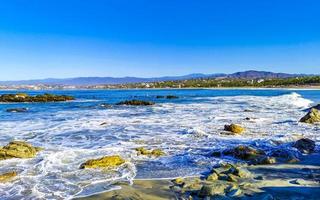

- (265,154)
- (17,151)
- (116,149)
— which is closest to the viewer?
(265,154)

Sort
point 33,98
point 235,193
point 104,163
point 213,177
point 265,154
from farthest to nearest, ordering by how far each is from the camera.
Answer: point 33,98
point 265,154
point 104,163
point 213,177
point 235,193

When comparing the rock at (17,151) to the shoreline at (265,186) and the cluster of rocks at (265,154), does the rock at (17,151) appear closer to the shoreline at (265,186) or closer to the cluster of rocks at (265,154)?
the shoreline at (265,186)

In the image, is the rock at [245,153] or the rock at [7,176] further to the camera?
the rock at [245,153]

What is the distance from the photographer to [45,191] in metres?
10.3

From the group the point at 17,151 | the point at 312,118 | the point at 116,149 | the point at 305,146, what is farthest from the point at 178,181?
the point at 312,118

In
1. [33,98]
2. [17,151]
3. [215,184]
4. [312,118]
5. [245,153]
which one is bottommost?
[33,98]

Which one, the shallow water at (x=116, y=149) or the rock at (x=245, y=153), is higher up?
the rock at (x=245, y=153)

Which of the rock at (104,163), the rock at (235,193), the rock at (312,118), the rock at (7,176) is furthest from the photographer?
the rock at (312,118)

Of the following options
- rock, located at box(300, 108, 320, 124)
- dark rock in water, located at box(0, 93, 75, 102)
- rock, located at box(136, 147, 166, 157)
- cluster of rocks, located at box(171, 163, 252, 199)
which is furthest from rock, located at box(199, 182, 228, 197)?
dark rock in water, located at box(0, 93, 75, 102)

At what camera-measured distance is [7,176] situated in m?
11.7

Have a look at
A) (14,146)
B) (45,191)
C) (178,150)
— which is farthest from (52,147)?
(45,191)

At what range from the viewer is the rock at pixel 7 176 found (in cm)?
1135

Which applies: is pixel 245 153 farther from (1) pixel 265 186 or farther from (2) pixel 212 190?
(2) pixel 212 190

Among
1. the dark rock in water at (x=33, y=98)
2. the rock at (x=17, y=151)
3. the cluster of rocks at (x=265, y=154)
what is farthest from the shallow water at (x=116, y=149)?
the dark rock in water at (x=33, y=98)
